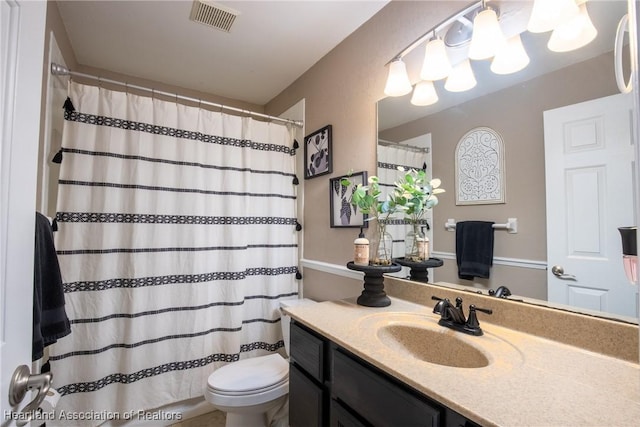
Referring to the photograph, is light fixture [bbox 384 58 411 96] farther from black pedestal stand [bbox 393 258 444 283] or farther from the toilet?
the toilet

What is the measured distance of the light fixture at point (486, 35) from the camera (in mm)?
1071

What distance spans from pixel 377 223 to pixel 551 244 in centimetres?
75

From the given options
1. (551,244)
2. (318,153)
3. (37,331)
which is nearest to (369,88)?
(318,153)

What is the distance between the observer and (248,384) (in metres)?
1.43

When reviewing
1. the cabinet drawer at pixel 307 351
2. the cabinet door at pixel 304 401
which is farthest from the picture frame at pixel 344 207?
the cabinet door at pixel 304 401

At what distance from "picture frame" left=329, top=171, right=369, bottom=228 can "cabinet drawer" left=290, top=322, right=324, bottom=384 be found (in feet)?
2.27

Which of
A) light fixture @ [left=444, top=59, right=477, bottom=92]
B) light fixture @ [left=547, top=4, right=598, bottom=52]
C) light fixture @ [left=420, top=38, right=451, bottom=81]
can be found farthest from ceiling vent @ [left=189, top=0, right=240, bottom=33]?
light fixture @ [left=547, top=4, right=598, bottom=52]

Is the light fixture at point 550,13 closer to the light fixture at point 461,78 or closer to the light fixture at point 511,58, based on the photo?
the light fixture at point 511,58

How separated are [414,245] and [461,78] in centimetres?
78

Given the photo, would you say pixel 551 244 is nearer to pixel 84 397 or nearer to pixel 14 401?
pixel 14 401

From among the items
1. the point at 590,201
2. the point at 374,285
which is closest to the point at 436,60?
the point at 590,201

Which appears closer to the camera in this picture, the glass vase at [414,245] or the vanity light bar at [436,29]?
the vanity light bar at [436,29]

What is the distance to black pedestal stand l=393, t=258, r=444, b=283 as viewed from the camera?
4.29ft

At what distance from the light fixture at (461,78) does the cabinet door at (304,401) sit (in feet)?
4.49
